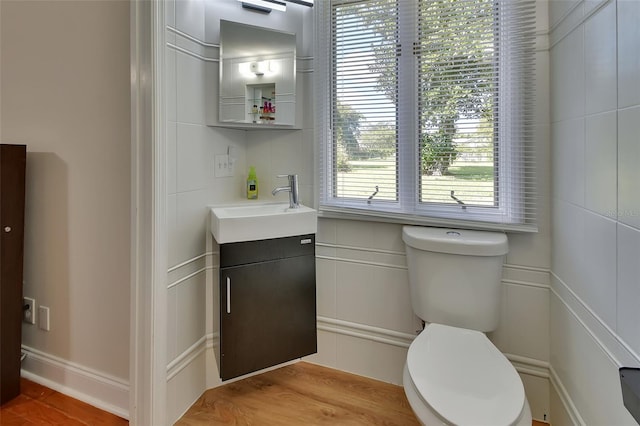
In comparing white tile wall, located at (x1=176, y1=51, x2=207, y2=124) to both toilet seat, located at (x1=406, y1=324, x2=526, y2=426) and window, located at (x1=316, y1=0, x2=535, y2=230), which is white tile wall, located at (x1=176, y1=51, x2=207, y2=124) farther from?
toilet seat, located at (x1=406, y1=324, x2=526, y2=426)

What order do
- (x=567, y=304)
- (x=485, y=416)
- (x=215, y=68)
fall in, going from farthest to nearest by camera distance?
(x=215, y=68)
(x=567, y=304)
(x=485, y=416)

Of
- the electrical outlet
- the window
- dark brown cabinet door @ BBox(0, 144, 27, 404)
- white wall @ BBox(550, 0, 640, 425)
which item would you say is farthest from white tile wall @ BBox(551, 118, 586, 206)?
the electrical outlet

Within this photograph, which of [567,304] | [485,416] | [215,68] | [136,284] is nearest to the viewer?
[485,416]

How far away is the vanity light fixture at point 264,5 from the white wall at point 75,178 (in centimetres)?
58

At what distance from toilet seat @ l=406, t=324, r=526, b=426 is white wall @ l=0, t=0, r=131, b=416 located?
1345 millimetres

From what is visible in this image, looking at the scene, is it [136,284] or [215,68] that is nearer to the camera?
[136,284]

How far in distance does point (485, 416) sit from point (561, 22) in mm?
1476

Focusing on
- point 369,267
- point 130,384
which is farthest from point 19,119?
point 369,267

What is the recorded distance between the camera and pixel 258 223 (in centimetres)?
158

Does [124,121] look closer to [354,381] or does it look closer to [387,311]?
[387,311]

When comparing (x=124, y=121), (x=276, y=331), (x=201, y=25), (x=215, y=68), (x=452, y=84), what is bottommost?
(x=276, y=331)

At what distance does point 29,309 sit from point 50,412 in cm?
55

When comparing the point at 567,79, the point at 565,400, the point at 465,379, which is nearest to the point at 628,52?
the point at 567,79

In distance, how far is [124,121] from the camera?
1.54 m
